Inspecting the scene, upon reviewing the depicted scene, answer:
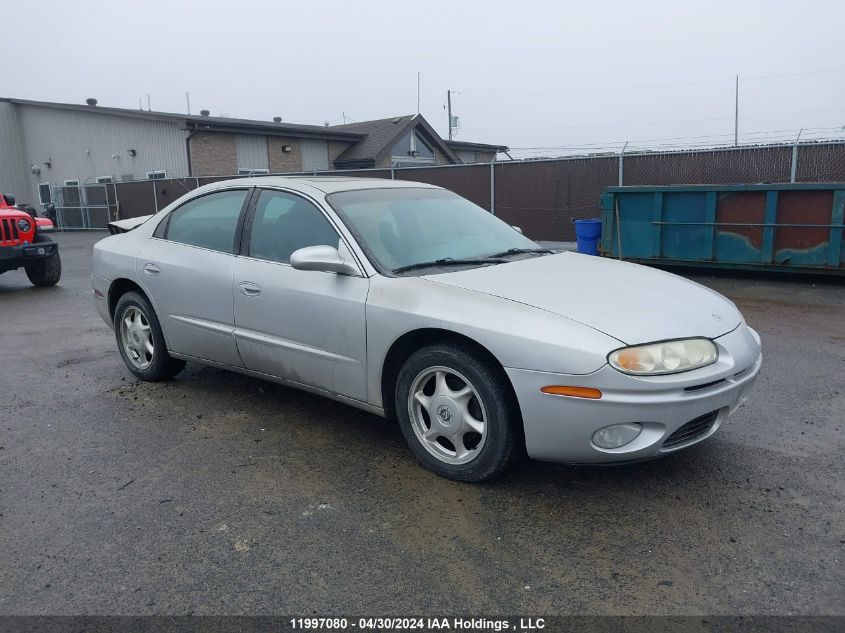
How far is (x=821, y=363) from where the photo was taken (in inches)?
219

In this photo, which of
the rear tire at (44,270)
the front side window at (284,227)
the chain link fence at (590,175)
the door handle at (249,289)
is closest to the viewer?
the front side window at (284,227)

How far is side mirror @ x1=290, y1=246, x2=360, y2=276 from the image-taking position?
3.66 m

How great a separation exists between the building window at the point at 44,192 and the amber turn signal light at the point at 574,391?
34243mm

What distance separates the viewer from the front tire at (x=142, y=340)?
5.06 meters

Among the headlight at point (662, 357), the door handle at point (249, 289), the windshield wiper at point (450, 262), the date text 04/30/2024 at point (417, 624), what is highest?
the windshield wiper at point (450, 262)

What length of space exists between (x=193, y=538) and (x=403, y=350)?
4.41ft

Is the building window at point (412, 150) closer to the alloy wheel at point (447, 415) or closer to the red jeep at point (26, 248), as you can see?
the red jeep at point (26, 248)

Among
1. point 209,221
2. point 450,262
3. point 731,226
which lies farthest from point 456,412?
point 731,226

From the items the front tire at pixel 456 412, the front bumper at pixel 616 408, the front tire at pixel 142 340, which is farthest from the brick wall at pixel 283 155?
the front bumper at pixel 616 408

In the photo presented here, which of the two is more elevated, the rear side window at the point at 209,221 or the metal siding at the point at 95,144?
the metal siding at the point at 95,144

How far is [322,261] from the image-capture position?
3.66 m

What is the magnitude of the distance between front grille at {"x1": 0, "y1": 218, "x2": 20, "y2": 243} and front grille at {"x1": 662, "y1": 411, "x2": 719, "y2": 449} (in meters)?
11.0

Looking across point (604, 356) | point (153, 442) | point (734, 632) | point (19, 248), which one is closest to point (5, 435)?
point (153, 442)

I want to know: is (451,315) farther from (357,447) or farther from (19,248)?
(19,248)
